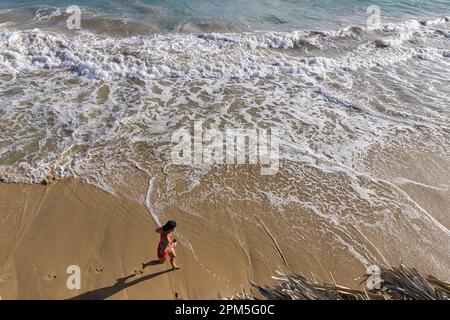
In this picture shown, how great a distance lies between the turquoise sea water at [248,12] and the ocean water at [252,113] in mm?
145

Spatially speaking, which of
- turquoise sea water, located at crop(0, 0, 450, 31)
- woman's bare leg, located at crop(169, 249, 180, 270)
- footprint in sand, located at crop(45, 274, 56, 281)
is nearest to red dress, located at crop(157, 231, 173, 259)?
woman's bare leg, located at crop(169, 249, 180, 270)

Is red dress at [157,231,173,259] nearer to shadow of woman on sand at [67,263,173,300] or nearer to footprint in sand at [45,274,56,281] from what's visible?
shadow of woman on sand at [67,263,173,300]

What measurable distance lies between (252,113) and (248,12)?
9.19m

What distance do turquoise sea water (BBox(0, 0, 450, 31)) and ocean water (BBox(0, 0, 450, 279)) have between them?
0.14 m

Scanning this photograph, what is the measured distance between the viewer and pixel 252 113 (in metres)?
9.19

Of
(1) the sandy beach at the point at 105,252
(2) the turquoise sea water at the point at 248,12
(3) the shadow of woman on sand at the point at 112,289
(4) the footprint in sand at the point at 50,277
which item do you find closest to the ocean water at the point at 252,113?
(2) the turquoise sea water at the point at 248,12

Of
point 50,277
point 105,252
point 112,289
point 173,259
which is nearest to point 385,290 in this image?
point 173,259

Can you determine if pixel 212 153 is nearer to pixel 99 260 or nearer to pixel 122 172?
pixel 122 172

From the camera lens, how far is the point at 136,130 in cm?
820

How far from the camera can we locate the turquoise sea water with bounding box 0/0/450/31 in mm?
15367

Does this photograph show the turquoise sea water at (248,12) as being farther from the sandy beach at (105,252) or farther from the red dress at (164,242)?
the red dress at (164,242)

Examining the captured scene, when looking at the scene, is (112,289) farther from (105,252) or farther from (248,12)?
(248,12)

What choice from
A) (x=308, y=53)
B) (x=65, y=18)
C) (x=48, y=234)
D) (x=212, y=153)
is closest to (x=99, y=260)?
(x=48, y=234)

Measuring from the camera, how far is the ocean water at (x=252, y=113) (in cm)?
639
